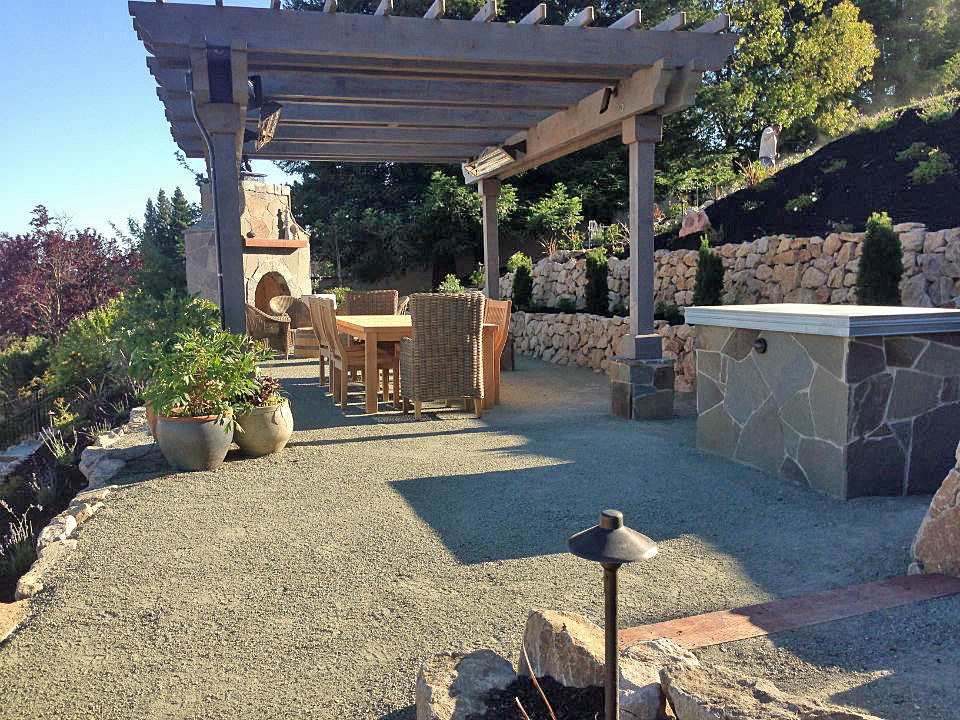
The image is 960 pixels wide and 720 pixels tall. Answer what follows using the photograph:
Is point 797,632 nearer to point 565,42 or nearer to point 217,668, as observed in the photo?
point 217,668

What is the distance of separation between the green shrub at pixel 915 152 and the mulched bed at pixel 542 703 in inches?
378

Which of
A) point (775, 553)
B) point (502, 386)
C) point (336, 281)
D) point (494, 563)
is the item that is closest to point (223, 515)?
point (494, 563)

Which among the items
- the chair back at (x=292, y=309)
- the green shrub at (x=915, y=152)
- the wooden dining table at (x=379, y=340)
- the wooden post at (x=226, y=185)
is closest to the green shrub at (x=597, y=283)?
the wooden dining table at (x=379, y=340)

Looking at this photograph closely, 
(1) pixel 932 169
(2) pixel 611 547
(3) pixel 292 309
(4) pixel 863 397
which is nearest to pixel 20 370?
(3) pixel 292 309

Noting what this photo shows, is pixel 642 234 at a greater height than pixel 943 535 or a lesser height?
greater

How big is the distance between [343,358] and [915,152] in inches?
303

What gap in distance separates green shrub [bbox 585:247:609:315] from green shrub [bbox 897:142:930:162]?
13.0 ft

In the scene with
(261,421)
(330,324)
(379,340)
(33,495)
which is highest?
(330,324)

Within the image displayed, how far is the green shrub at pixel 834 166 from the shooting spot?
33.2 feet

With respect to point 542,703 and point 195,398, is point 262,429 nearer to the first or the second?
point 195,398

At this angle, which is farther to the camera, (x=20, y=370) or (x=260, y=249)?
(x=20, y=370)

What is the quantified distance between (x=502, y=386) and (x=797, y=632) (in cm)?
578

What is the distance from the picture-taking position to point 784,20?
21.0 meters

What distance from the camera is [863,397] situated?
12.5ft
